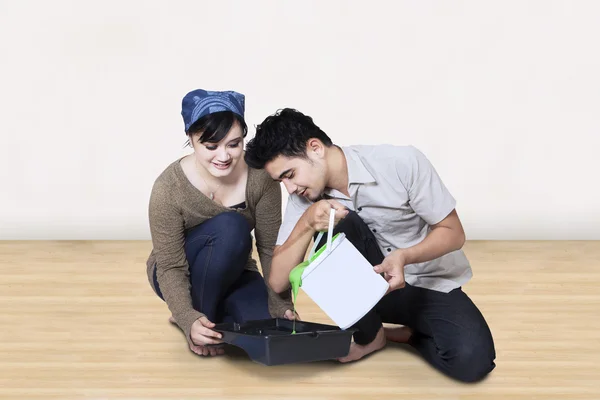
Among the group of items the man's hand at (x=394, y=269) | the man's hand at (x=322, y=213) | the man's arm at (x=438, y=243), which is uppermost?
the man's hand at (x=322, y=213)

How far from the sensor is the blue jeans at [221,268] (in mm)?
2547

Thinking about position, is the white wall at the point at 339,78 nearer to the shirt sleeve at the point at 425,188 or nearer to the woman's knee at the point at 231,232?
the woman's knee at the point at 231,232

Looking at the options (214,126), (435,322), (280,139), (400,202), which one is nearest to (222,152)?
(214,126)

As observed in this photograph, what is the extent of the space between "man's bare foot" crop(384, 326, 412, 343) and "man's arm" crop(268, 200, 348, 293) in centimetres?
39

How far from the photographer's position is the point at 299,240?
2.30 m

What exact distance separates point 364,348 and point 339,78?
2052 mm

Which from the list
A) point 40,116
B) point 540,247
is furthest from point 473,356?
point 40,116

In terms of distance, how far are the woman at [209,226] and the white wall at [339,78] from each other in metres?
1.78

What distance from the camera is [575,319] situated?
9.81 feet

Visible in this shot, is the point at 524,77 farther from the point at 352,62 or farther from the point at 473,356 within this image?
the point at 473,356

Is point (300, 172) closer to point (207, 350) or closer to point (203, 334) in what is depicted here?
point (203, 334)

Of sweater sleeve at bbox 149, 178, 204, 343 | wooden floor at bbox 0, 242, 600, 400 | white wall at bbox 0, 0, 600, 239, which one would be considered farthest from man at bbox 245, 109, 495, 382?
white wall at bbox 0, 0, 600, 239

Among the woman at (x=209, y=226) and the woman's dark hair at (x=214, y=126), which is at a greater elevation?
the woman's dark hair at (x=214, y=126)

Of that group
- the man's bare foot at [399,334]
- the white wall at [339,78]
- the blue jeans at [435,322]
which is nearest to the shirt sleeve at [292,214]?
the blue jeans at [435,322]
